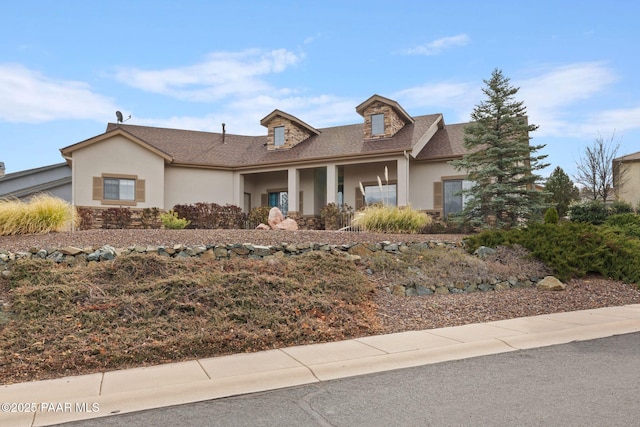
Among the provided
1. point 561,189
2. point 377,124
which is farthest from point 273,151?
point 561,189

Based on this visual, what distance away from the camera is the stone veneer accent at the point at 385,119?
19.4 m

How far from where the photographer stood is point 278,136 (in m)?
21.5

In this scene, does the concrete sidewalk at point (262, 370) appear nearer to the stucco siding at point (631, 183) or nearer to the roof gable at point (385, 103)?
the roof gable at point (385, 103)

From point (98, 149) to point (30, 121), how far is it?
3.01m

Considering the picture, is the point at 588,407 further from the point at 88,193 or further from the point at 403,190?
the point at 88,193

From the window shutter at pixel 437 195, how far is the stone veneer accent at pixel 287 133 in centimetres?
721

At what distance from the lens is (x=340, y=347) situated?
5332mm

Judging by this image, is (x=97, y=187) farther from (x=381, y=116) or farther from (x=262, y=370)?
(x=262, y=370)

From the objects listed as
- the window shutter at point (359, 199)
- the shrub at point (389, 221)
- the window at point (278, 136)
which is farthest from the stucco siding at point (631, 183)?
the window at point (278, 136)

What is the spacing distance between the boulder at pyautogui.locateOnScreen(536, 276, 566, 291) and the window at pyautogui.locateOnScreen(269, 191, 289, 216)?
14.4m

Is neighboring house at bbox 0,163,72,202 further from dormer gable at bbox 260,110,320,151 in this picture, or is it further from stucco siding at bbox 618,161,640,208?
stucco siding at bbox 618,161,640,208

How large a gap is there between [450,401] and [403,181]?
47.6 ft

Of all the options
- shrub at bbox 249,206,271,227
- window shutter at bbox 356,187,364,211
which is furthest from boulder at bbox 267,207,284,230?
window shutter at bbox 356,187,364,211

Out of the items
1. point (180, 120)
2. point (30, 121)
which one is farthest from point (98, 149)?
point (180, 120)
